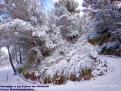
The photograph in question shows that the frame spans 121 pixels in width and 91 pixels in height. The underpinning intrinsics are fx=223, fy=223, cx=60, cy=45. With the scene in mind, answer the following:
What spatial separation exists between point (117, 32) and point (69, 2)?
11409 mm

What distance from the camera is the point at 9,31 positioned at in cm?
1705

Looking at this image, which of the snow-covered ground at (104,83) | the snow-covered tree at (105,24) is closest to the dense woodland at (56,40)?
the snow-covered tree at (105,24)

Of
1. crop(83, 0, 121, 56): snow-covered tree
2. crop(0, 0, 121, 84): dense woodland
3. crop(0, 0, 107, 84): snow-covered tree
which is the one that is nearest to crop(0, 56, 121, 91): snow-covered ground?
crop(0, 0, 121, 84): dense woodland

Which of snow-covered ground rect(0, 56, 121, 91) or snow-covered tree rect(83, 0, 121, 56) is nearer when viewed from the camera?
snow-covered ground rect(0, 56, 121, 91)

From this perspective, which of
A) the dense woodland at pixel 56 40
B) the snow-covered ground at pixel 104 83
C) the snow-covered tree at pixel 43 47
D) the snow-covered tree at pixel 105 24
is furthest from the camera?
the snow-covered tree at pixel 105 24

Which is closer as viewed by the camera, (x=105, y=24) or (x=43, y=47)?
(x=105, y=24)

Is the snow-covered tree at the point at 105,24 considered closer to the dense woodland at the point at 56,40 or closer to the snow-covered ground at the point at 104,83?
the dense woodland at the point at 56,40

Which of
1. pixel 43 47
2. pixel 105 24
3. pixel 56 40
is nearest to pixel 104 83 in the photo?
pixel 105 24

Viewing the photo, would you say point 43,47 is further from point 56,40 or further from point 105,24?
point 105,24

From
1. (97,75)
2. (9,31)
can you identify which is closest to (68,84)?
(97,75)

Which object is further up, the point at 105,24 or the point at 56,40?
the point at 105,24

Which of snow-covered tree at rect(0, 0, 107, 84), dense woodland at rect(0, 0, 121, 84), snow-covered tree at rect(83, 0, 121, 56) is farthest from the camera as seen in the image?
snow-covered tree at rect(83, 0, 121, 56)

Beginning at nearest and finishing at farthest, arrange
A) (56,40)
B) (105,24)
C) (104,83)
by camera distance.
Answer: (104,83), (105,24), (56,40)

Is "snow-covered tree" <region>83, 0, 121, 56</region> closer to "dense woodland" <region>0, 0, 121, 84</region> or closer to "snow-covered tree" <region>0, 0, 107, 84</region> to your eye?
"dense woodland" <region>0, 0, 121, 84</region>
